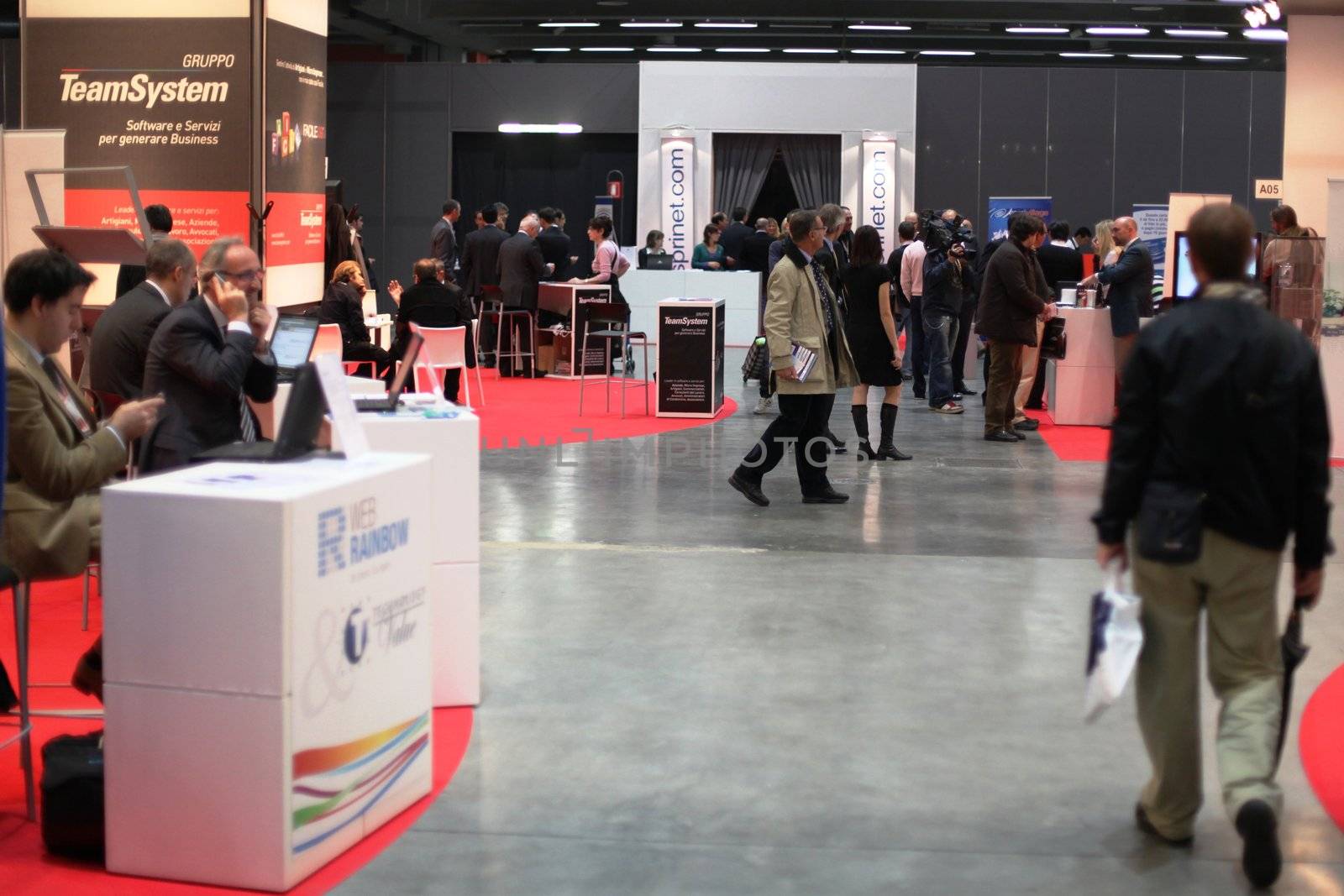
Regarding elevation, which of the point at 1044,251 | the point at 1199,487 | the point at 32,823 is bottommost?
the point at 32,823

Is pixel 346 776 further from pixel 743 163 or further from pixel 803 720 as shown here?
pixel 743 163

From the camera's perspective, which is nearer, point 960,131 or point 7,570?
point 7,570

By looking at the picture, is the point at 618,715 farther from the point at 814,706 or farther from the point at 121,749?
the point at 121,749

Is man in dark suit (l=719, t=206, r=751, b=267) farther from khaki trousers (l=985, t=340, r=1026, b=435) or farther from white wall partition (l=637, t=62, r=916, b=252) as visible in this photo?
khaki trousers (l=985, t=340, r=1026, b=435)

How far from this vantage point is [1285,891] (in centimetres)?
319

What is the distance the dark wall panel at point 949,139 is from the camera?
2016 cm

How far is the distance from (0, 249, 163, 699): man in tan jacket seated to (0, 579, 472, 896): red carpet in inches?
23.6

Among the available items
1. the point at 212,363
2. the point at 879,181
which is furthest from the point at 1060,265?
the point at 212,363

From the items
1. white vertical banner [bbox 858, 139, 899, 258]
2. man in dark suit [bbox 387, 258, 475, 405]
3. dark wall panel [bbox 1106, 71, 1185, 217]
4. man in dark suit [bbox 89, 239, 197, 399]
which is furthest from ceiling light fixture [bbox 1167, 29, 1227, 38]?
man in dark suit [bbox 89, 239, 197, 399]

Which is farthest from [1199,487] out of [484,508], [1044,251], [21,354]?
[1044,251]

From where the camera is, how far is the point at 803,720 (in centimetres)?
439

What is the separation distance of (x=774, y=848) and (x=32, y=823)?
1750 mm

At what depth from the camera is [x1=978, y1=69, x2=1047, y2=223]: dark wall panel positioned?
2027cm

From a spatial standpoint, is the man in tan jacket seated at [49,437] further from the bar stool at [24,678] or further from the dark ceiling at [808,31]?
the dark ceiling at [808,31]
